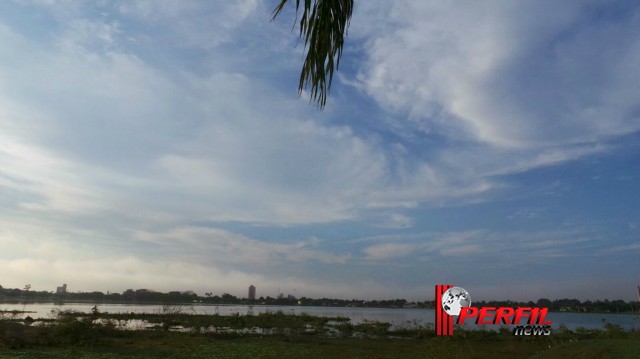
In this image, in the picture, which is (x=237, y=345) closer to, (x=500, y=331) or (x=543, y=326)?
(x=543, y=326)

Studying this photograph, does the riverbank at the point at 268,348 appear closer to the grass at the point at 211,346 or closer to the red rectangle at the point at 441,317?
the grass at the point at 211,346

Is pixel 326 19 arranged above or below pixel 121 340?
above

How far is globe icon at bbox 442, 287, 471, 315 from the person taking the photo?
1051cm

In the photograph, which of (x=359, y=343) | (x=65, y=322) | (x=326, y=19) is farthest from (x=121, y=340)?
(x=326, y=19)

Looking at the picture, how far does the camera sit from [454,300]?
35.2 feet

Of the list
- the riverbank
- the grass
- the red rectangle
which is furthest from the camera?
the grass

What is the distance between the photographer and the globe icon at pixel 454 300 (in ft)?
34.5

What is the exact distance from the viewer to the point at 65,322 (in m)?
21.3

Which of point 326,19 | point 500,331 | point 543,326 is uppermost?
point 326,19

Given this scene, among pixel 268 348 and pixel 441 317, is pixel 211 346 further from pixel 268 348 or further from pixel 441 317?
pixel 441 317

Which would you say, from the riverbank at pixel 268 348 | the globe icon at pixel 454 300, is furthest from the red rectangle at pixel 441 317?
the riverbank at pixel 268 348

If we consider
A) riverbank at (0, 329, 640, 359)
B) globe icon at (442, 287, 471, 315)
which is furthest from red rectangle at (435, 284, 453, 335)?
riverbank at (0, 329, 640, 359)

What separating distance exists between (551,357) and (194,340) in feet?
69.4

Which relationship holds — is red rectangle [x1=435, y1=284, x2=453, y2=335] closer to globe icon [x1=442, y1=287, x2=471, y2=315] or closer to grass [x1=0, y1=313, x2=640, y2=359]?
globe icon [x1=442, y1=287, x2=471, y2=315]
